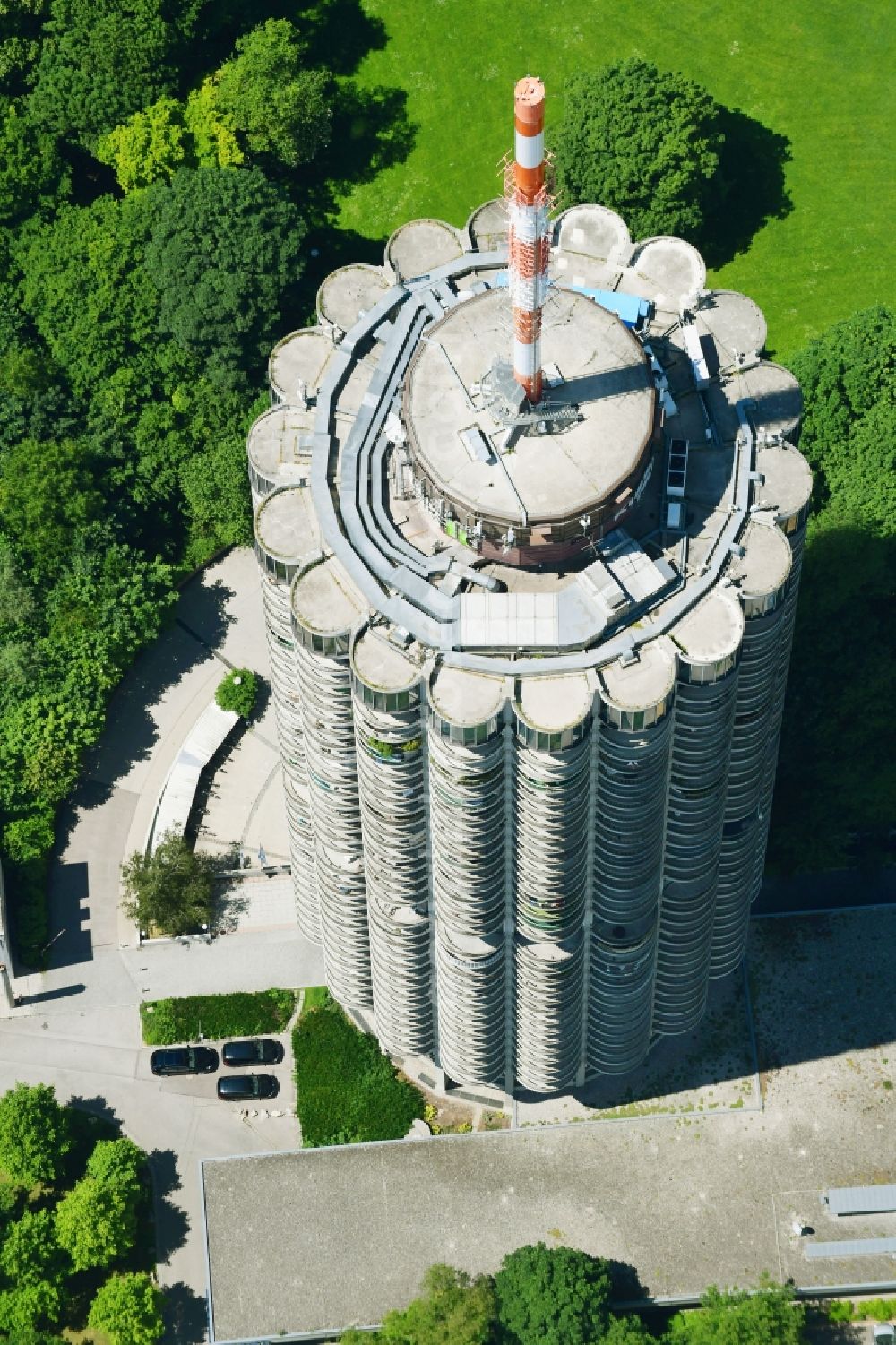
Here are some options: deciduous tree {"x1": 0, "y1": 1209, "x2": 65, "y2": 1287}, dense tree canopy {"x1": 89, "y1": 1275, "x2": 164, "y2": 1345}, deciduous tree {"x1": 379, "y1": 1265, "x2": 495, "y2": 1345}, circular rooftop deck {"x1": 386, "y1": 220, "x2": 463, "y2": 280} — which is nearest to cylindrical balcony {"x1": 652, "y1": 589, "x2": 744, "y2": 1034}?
deciduous tree {"x1": 379, "y1": 1265, "x2": 495, "y2": 1345}

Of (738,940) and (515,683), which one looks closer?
(515,683)

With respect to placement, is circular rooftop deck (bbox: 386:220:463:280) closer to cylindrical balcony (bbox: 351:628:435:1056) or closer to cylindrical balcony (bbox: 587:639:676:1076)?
cylindrical balcony (bbox: 351:628:435:1056)

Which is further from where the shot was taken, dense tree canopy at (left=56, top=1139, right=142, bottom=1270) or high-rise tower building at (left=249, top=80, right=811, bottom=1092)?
dense tree canopy at (left=56, top=1139, right=142, bottom=1270)

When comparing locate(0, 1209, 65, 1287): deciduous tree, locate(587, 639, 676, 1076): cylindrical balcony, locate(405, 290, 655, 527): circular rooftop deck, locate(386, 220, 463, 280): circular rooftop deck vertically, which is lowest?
locate(0, 1209, 65, 1287): deciduous tree

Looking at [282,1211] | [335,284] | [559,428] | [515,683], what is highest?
[335,284]

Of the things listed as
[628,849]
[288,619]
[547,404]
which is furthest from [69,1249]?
[547,404]

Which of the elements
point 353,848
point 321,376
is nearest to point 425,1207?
point 353,848

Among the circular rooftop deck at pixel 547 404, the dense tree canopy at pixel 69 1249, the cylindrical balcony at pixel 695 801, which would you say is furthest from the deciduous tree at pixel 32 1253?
the circular rooftop deck at pixel 547 404

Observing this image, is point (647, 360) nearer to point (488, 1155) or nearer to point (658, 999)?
point (658, 999)
